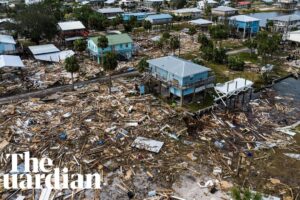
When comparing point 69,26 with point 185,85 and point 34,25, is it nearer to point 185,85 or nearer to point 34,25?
point 34,25

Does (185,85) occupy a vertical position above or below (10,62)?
below

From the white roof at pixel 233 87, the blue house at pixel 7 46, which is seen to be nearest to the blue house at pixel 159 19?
the blue house at pixel 7 46

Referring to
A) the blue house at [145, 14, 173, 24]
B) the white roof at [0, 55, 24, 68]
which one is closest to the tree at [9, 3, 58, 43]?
the white roof at [0, 55, 24, 68]

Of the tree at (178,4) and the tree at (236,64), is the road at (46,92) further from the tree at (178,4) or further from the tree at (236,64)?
the tree at (178,4)

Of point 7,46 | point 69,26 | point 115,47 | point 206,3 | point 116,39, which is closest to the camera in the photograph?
point 115,47

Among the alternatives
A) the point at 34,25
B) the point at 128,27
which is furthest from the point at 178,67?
the point at 128,27

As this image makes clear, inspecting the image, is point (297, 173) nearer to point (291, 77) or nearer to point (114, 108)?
point (114, 108)

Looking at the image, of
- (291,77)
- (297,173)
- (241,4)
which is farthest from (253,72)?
(241,4)

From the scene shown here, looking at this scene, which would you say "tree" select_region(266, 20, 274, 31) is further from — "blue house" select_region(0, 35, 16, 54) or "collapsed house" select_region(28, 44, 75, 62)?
"blue house" select_region(0, 35, 16, 54)
